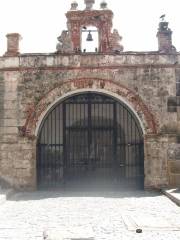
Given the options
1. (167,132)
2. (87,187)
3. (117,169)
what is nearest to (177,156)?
(167,132)

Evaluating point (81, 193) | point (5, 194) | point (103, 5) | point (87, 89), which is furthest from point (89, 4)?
point (5, 194)

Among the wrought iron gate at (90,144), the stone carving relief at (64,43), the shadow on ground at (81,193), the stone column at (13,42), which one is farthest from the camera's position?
the stone carving relief at (64,43)

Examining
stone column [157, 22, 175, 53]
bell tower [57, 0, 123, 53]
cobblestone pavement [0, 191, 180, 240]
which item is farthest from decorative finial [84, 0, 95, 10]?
cobblestone pavement [0, 191, 180, 240]

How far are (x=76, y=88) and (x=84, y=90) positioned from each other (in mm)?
241

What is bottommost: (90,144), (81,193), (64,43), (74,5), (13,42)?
(81,193)

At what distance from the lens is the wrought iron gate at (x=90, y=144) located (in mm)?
12703

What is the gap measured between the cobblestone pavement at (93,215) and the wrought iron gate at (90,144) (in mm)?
1271

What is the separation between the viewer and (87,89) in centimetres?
1230

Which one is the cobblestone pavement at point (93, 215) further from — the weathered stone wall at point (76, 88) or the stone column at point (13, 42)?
the stone column at point (13, 42)

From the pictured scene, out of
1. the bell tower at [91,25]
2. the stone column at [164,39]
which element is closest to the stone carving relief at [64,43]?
the bell tower at [91,25]

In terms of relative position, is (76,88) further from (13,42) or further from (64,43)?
(13,42)

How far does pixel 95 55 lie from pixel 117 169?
3425 mm

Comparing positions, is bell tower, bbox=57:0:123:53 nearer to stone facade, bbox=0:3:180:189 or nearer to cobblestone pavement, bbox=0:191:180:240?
stone facade, bbox=0:3:180:189

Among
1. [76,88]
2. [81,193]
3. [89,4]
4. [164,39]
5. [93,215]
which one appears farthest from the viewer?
[89,4]
